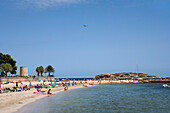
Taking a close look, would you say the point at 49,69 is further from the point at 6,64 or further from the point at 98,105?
the point at 98,105

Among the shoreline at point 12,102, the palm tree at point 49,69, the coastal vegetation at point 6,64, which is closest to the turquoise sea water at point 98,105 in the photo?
the shoreline at point 12,102

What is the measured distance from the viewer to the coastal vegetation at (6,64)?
80062 mm

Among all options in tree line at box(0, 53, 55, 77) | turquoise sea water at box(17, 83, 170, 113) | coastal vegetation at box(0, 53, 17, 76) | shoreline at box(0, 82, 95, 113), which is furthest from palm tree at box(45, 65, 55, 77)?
shoreline at box(0, 82, 95, 113)

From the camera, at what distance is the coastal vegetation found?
263 ft

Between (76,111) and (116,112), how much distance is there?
472 cm

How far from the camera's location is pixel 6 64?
81.5 m

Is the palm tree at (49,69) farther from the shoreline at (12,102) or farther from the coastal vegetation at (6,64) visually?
the shoreline at (12,102)

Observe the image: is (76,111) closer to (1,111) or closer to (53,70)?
(1,111)

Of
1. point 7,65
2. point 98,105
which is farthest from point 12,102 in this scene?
point 7,65

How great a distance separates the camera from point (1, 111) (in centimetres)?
2036

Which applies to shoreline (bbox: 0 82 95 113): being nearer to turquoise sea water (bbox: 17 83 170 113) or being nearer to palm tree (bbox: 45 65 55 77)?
turquoise sea water (bbox: 17 83 170 113)

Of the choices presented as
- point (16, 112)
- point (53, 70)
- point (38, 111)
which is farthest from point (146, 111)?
point (53, 70)

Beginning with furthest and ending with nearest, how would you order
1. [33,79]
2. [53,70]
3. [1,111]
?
[53,70]
[33,79]
[1,111]

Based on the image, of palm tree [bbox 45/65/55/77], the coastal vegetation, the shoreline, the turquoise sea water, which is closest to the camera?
the shoreline
